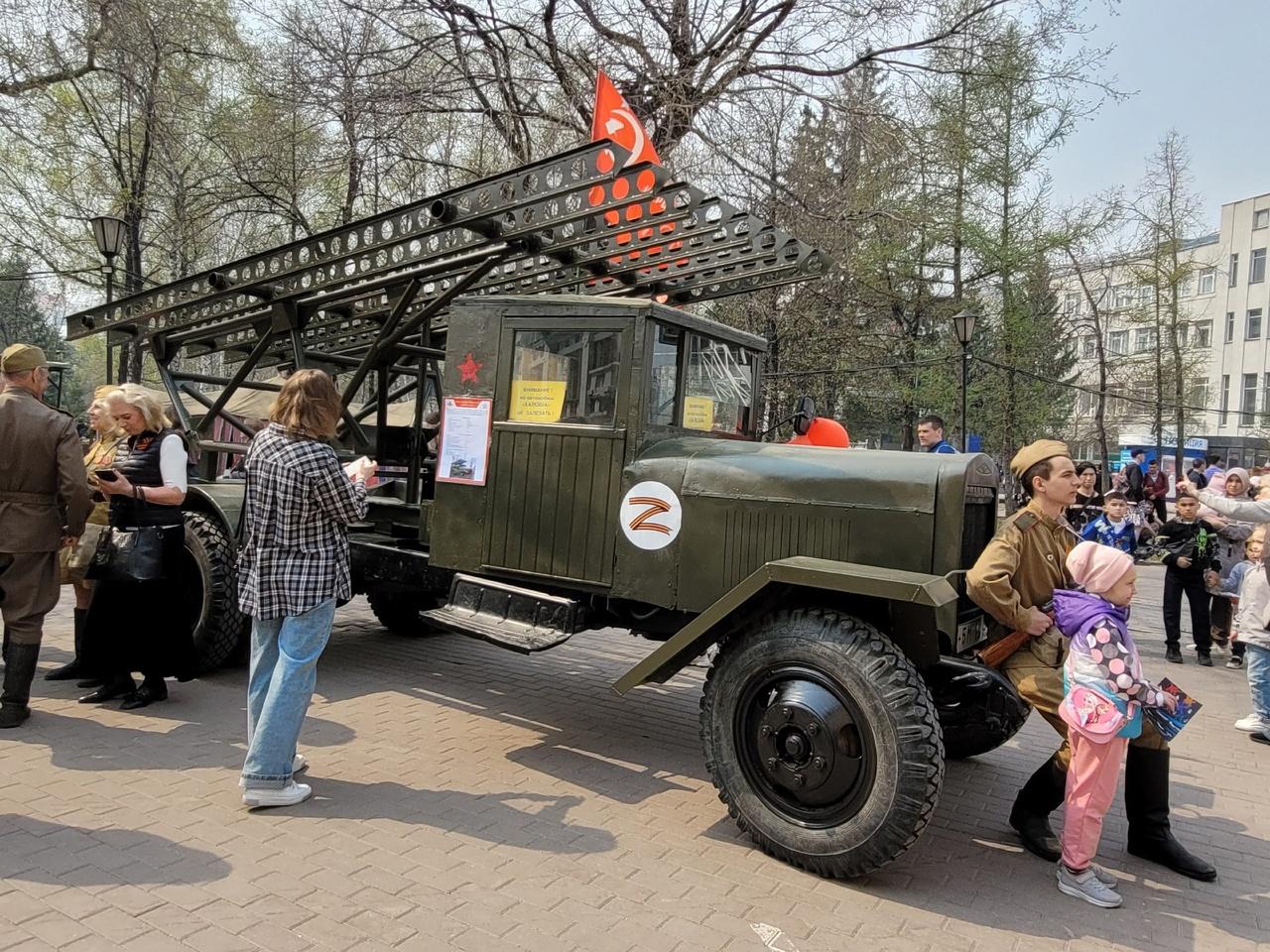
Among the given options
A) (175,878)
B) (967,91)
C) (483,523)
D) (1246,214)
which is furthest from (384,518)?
(1246,214)

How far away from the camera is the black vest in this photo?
15.5 feet

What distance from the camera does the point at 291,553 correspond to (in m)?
3.63

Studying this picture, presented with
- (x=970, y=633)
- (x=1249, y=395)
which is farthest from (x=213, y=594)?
(x=1249, y=395)

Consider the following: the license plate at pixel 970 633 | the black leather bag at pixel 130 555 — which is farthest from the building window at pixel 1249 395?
the black leather bag at pixel 130 555

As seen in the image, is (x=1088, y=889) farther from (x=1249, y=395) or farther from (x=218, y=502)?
(x=1249, y=395)

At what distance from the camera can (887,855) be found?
123 inches

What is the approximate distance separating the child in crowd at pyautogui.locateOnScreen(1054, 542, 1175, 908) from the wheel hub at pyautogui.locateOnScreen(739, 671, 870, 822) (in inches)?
32.5

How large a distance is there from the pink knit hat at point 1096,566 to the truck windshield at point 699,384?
6.43 ft

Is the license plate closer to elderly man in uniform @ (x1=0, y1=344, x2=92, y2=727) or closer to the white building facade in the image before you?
elderly man in uniform @ (x1=0, y1=344, x2=92, y2=727)

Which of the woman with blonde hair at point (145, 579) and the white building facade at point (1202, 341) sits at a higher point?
the white building facade at point (1202, 341)

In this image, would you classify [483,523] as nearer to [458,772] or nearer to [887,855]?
[458,772]

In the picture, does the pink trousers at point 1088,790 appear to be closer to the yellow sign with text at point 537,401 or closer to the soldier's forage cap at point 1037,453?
the soldier's forage cap at point 1037,453

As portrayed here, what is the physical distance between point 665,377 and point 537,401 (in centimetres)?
70

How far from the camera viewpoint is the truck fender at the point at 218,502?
5.61 metres
